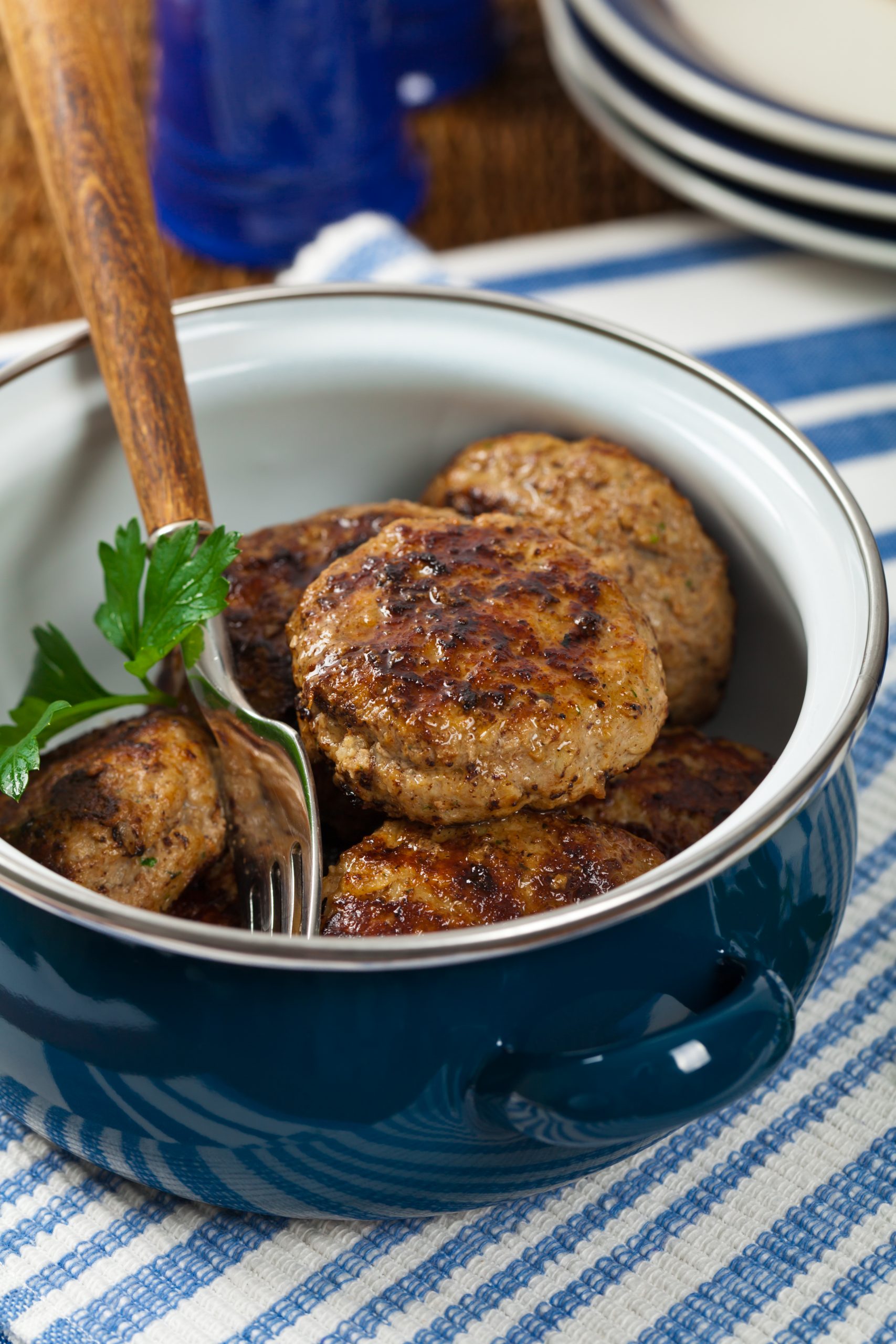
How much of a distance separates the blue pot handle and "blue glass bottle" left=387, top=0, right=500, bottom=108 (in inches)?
90.0

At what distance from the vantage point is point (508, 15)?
3045mm

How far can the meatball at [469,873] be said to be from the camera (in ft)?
3.27

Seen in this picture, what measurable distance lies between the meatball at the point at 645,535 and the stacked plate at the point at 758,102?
822mm

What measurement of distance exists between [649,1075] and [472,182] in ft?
7.05

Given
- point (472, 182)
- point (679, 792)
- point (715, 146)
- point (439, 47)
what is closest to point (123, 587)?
point (679, 792)

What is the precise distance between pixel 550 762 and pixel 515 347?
526mm

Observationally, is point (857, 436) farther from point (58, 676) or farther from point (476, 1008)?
point (476, 1008)

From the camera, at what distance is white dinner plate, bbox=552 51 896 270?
200cm

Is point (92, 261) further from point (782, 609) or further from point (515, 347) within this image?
point (782, 609)

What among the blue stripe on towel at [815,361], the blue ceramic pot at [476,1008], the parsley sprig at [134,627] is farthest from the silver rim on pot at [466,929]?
the blue stripe on towel at [815,361]

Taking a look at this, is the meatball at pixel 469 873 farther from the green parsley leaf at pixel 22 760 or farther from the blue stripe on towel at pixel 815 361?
the blue stripe on towel at pixel 815 361

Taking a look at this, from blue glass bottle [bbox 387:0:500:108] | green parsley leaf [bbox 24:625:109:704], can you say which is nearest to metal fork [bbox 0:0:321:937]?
green parsley leaf [bbox 24:625:109:704]

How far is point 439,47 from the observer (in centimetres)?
278

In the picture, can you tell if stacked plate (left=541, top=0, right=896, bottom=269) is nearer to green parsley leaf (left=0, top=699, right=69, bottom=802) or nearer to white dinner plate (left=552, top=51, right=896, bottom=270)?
white dinner plate (left=552, top=51, right=896, bottom=270)
